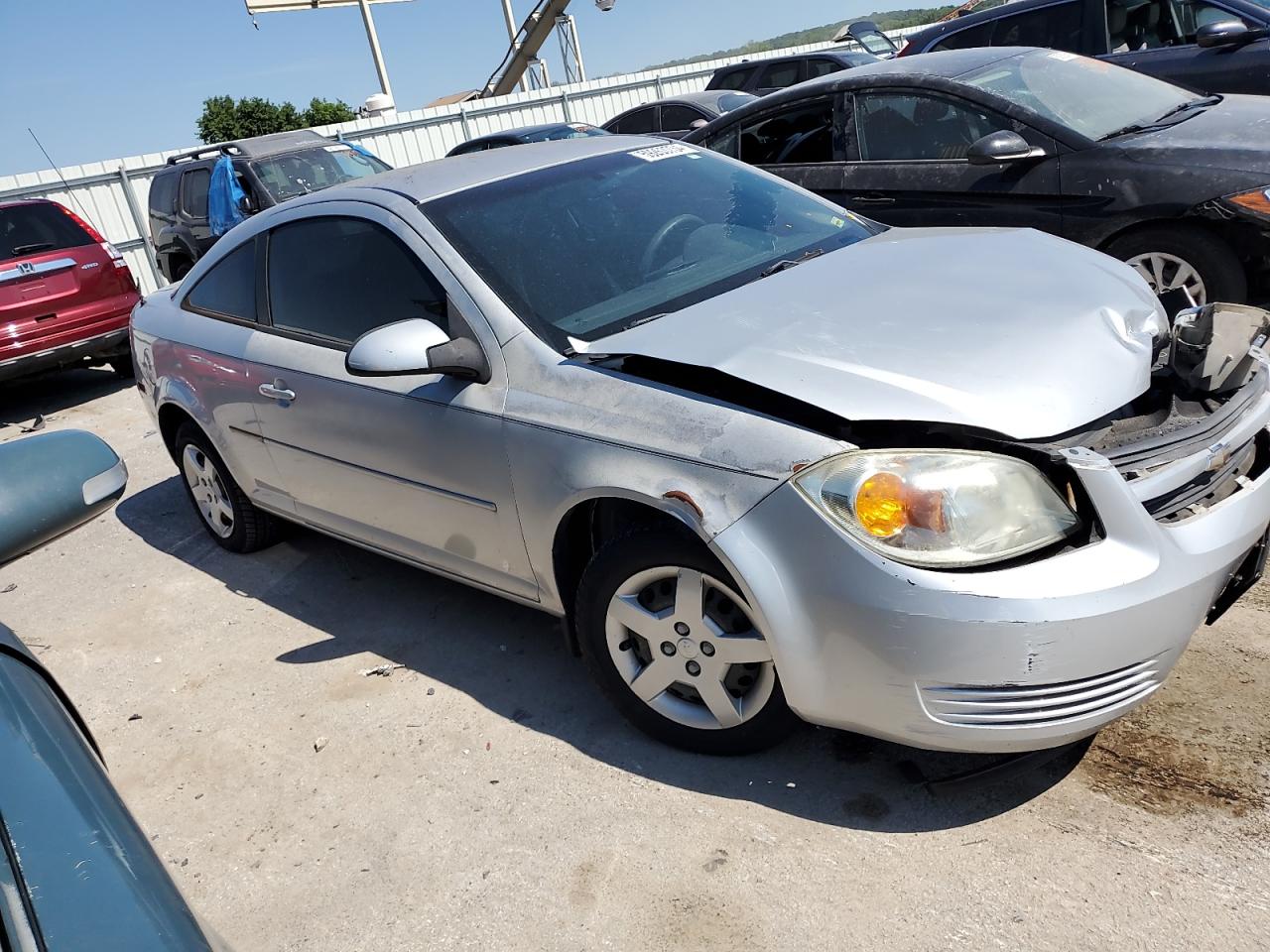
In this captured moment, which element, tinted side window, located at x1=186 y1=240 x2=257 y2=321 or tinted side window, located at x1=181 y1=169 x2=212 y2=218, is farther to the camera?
tinted side window, located at x1=181 y1=169 x2=212 y2=218

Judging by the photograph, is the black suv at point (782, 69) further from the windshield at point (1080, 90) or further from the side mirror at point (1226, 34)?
the windshield at point (1080, 90)

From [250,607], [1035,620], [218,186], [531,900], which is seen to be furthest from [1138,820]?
[218,186]

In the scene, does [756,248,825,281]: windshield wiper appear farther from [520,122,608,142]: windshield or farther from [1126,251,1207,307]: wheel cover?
[520,122,608,142]: windshield

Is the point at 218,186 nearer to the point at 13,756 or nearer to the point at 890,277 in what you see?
the point at 890,277

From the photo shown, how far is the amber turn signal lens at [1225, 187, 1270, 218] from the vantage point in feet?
14.7

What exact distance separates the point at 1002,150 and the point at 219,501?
4122mm

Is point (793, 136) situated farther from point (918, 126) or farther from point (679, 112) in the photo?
point (679, 112)

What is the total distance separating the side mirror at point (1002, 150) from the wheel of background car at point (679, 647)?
11.0ft

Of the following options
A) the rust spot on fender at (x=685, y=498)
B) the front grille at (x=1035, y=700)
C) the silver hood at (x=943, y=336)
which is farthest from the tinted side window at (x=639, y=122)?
the front grille at (x=1035, y=700)

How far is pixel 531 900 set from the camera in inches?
97.2

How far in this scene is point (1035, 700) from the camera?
2.21m

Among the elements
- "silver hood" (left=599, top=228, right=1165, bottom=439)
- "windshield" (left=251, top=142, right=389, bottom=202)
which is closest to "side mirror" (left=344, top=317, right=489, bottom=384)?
"silver hood" (left=599, top=228, right=1165, bottom=439)

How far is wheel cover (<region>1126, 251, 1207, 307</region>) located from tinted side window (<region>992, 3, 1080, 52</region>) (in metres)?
4.24

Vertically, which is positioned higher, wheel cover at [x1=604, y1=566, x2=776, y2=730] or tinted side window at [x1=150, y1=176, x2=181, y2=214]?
tinted side window at [x1=150, y1=176, x2=181, y2=214]
